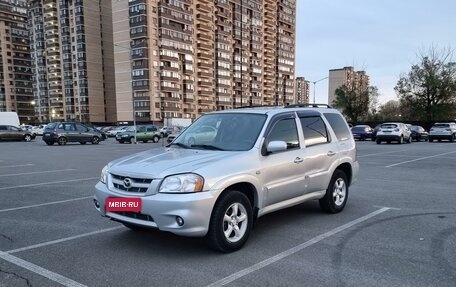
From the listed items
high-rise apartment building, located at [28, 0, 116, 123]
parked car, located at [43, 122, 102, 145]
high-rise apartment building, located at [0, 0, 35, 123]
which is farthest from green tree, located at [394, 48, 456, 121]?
high-rise apartment building, located at [0, 0, 35, 123]

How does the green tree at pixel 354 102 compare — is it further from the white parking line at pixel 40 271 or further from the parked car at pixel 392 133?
the white parking line at pixel 40 271

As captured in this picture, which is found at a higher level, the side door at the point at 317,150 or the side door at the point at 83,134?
the side door at the point at 317,150

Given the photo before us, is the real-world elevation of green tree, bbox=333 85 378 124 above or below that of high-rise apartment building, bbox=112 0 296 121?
below

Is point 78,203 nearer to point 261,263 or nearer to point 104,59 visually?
point 261,263

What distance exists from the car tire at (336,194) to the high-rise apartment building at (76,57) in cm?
9287

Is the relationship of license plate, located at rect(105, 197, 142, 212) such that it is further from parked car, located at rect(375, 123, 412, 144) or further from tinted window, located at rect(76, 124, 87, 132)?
parked car, located at rect(375, 123, 412, 144)

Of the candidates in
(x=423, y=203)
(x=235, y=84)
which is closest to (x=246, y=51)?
(x=235, y=84)

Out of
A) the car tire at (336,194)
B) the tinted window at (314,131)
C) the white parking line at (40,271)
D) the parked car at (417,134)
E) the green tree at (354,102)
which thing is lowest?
the parked car at (417,134)

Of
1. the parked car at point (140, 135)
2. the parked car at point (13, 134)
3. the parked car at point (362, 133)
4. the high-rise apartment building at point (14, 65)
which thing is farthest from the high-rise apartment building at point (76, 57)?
the parked car at point (362, 133)

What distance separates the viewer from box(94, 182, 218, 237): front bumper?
12.4 feet

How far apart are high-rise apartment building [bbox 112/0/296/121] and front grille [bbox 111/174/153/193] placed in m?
56.2

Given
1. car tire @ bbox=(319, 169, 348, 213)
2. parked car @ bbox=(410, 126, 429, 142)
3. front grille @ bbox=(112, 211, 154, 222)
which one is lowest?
parked car @ bbox=(410, 126, 429, 142)

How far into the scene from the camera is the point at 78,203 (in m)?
6.95

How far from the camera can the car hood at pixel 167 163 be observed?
3.99 m
